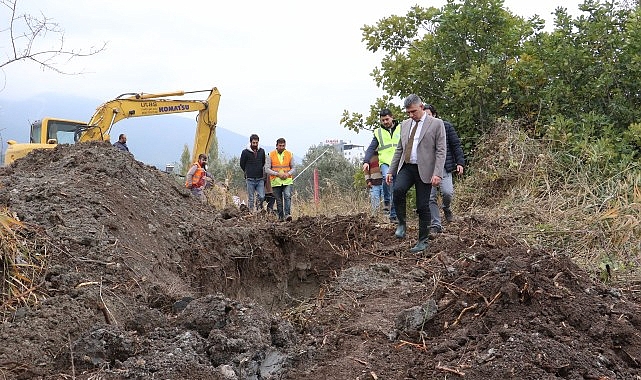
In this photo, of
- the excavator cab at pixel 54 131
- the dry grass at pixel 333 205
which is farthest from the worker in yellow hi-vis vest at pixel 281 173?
the excavator cab at pixel 54 131

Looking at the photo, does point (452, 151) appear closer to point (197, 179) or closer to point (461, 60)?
point (461, 60)

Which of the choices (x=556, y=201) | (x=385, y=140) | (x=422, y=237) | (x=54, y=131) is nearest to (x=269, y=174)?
(x=385, y=140)

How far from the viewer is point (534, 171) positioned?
1015 cm

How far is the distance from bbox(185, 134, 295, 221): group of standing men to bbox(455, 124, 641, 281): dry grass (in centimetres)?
289

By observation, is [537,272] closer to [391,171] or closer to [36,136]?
[391,171]

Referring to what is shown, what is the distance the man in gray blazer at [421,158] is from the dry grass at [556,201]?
130cm

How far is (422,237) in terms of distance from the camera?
753 centimetres

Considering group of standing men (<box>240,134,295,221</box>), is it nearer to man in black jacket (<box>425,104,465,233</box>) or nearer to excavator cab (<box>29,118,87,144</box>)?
man in black jacket (<box>425,104,465,233</box>)

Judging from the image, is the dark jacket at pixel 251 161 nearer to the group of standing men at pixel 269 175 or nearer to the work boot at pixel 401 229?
the group of standing men at pixel 269 175

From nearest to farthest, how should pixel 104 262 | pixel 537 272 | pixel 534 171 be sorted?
pixel 537 272 < pixel 104 262 < pixel 534 171

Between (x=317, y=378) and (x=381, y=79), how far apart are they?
30.6ft

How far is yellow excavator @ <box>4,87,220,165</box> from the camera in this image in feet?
44.5

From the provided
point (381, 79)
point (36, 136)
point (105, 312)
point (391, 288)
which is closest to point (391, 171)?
point (391, 288)

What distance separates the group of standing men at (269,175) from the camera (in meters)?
11.5
